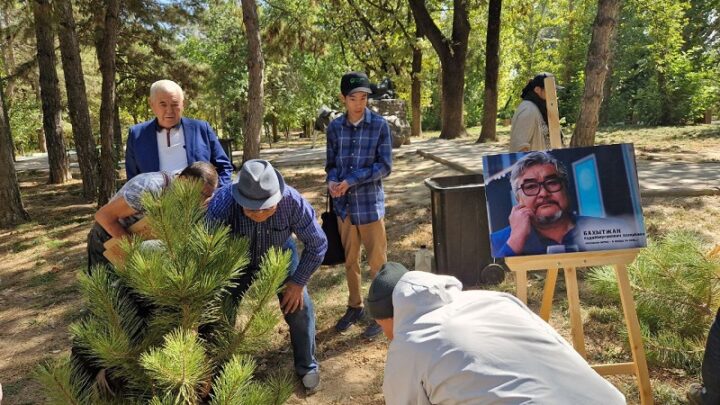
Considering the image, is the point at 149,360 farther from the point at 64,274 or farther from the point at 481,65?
the point at 481,65

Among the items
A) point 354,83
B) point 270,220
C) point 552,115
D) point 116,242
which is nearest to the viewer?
point 116,242

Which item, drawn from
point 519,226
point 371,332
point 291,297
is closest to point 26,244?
point 371,332

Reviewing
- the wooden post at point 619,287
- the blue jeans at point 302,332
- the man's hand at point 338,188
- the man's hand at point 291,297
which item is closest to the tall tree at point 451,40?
the man's hand at point 338,188

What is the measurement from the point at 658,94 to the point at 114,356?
70.2ft

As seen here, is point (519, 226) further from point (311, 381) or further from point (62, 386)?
point (62, 386)

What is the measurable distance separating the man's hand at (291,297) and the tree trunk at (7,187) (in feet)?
22.2

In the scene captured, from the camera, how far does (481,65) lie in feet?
96.0

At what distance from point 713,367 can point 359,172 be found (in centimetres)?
221

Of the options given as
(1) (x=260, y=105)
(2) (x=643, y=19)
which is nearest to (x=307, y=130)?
(2) (x=643, y=19)

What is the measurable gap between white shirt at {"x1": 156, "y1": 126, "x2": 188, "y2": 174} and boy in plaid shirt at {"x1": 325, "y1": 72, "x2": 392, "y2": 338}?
1000 mm

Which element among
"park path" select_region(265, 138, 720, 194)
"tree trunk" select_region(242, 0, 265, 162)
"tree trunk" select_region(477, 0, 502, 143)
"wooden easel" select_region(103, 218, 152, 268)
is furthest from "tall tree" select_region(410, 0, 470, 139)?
"wooden easel" select_region(103, 218, 152, 268)

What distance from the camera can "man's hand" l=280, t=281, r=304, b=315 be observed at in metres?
2.70

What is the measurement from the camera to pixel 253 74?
7898 millimetres

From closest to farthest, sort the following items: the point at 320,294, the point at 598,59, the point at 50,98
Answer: the point at 320,294 < the point at 598,59 < the point at 50,98
